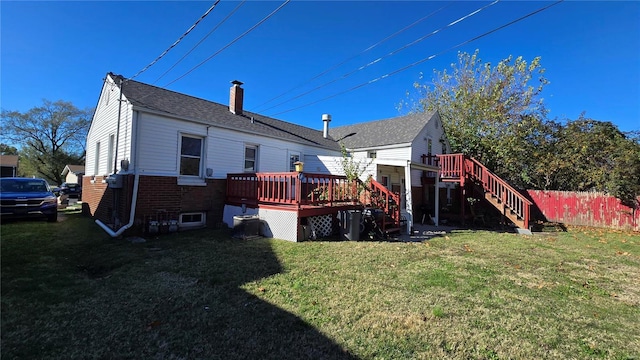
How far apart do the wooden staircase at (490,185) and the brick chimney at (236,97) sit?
11346 mm

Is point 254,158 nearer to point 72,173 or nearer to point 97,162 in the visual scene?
point 97,162

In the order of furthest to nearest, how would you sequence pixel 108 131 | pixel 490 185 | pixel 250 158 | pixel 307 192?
pixel 490 185 < pixel 250 158 < pixel 108 131 < pixel 307 192

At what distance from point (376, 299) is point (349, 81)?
38.9 feet

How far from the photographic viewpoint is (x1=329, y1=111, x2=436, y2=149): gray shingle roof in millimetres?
16531

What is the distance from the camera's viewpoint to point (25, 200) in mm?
9305

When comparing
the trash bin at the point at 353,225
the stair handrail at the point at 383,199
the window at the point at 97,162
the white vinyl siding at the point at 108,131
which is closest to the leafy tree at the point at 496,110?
the stair handrail at the point at 383,199

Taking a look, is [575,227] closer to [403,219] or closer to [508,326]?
[403,219]

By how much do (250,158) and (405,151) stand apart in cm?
879

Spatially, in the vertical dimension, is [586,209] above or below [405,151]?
below

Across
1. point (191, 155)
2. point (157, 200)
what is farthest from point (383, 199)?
point (157, 200)

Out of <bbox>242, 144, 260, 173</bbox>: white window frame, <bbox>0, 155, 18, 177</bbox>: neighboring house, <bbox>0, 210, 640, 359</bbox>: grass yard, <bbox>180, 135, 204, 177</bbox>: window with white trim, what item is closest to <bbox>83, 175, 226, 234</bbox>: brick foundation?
<bbox>180, 135, 204, 177</bbox>: window with white trim

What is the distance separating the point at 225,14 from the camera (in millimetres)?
7707

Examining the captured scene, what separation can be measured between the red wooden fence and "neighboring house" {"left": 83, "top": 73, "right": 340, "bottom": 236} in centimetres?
1515

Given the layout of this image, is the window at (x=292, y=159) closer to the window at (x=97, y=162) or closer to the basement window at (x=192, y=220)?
the basement window at (x=192, y=220)
